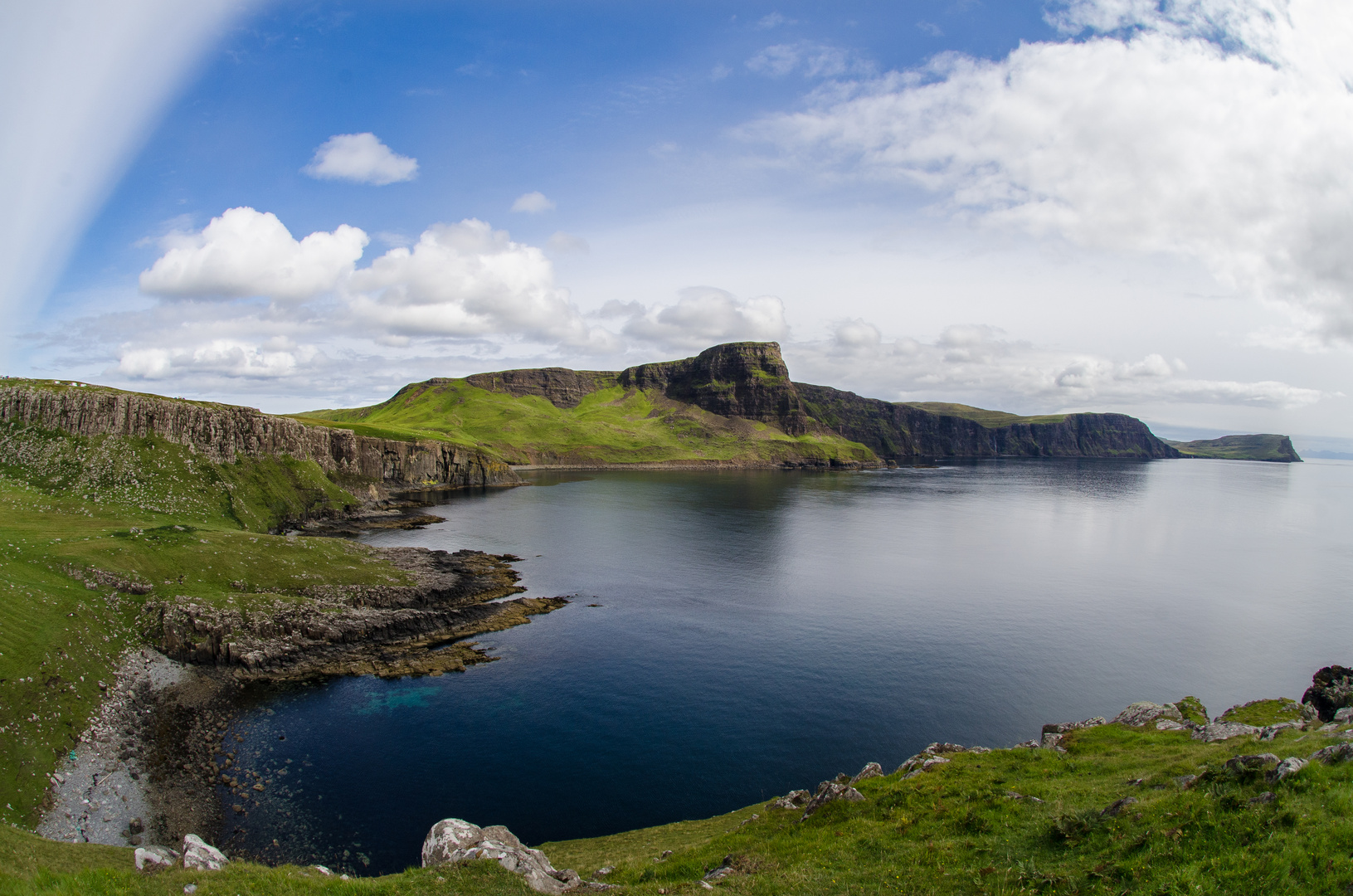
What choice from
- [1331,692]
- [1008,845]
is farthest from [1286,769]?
[1331,692]

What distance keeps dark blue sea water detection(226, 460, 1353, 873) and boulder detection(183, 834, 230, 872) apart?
31.5ft

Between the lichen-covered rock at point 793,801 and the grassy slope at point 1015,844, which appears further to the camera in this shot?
the lichen-covered rock at point 793,801

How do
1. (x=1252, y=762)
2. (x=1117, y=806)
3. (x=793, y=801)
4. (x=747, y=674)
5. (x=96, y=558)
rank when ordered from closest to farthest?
(x=1252, y=762) < (x=1117, y=806) < (x=793, y=801) < (x=747, y=674) < (x=96, y=558)

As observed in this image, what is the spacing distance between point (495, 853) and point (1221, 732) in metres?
32.6

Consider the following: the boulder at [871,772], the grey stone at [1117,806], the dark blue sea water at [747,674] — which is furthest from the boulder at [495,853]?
the grey stone at [1117,806]

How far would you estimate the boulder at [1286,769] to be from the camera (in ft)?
53.7

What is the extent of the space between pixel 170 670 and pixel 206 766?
586 inches

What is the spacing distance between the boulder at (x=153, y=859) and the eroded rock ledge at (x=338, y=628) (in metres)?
29.8

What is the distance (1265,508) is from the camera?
17350cm

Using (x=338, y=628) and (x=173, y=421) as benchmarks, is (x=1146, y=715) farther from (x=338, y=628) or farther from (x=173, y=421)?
(x=173, y=421)

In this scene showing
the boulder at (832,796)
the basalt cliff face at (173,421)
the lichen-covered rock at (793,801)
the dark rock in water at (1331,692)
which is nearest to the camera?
the boulder at (832,796)

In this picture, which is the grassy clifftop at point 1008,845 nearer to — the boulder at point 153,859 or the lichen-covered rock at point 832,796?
the lichen-covered rock at point 832,796

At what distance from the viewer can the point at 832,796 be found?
25.8 m

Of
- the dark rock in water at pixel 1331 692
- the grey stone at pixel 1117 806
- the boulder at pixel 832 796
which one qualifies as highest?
the grey stone at pixel 1117 806
